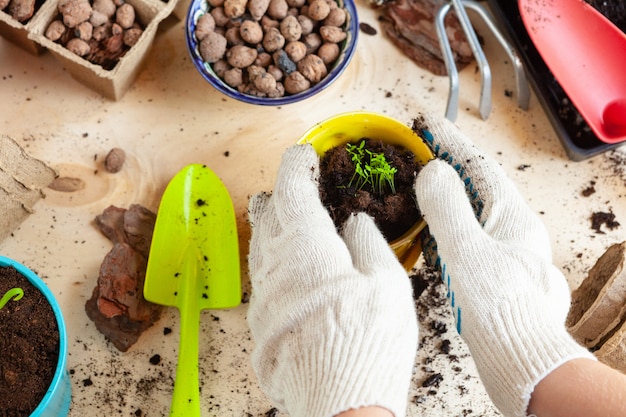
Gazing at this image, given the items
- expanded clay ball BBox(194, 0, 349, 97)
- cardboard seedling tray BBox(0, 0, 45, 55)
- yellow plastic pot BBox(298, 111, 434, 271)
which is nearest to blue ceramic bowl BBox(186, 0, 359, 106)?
expanded clay ball BBox(194, 0, 349, 97)

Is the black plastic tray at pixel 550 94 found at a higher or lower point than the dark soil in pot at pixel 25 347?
higher

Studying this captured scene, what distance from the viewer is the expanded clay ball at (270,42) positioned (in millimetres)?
1035

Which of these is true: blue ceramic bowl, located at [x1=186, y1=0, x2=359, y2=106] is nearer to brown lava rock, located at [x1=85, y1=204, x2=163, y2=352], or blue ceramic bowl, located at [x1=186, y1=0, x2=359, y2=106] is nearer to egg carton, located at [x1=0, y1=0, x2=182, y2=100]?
egg carton, located at [x1=0, y1=0, x2=182, y2=100]

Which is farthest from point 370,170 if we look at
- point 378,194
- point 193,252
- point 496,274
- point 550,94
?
point 550,94

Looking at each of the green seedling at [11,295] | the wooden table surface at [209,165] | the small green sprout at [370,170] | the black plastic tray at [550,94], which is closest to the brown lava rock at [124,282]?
the wooden table surface at [209,165]

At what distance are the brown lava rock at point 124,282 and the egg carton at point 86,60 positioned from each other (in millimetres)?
213

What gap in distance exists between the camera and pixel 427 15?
1.16m

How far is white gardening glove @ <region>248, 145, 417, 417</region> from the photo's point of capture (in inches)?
26.7

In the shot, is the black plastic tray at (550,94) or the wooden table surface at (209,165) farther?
the black plastic tray at (550,94)

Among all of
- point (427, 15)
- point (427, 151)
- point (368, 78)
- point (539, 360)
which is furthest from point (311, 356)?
point (427, 15)

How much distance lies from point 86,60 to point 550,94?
0.81m

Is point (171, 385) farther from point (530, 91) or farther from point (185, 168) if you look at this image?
point (530, 91)

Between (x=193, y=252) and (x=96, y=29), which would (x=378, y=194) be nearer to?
(x=193, y=252)

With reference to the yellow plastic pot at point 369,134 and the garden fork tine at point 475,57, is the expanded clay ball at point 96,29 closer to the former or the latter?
the yellow plastic pot at point 369,134
